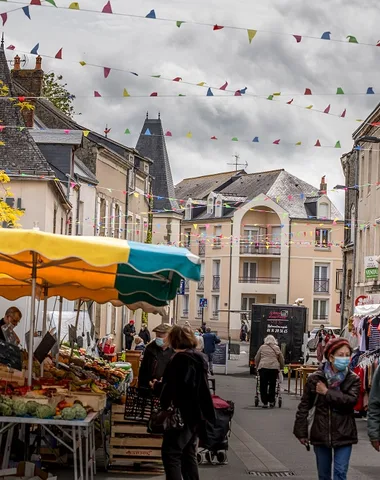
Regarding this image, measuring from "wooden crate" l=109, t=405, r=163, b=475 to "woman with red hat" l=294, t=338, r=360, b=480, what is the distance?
165 inches

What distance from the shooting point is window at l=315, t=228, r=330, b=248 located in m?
86.9

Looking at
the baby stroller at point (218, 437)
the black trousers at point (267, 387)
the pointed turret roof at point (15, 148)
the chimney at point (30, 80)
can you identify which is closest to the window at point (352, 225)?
the chimney at point (30, 80)

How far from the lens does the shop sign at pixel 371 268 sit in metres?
40.3

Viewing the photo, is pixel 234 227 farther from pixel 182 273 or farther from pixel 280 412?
pixel 182 273

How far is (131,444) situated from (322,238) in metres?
75.7

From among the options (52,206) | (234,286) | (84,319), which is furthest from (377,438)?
(234,286)

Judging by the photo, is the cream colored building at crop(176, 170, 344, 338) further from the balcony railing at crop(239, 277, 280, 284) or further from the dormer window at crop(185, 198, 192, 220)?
the dormer window at crop(185, 198, 192, 220)

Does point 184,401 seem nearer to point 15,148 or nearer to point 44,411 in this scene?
point 44,411

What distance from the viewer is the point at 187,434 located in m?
9.42

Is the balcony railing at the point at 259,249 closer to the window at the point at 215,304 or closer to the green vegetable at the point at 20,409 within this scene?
the window at the point at 215,304

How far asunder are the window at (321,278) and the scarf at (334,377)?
77982 mm

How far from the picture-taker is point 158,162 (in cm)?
7875

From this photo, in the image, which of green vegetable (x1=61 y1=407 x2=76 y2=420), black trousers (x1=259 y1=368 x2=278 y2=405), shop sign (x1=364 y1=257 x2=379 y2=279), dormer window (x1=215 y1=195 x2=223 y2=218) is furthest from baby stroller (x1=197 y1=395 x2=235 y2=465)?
dormer window (x1=215 y1=195 x2=223 y2=218)

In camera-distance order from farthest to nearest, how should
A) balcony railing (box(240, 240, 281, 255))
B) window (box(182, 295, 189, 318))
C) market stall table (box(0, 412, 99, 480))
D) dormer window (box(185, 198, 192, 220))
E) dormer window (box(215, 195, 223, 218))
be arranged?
dormer window (box(185, 198, 192, 220)) → window (box(182, 295, 189, 318)) → dormer window (box(215, 195, 223, 218)) → balcony railing (box(240, 240, 281, 255)) → market stall table (box(0, 412, 99, 480))
